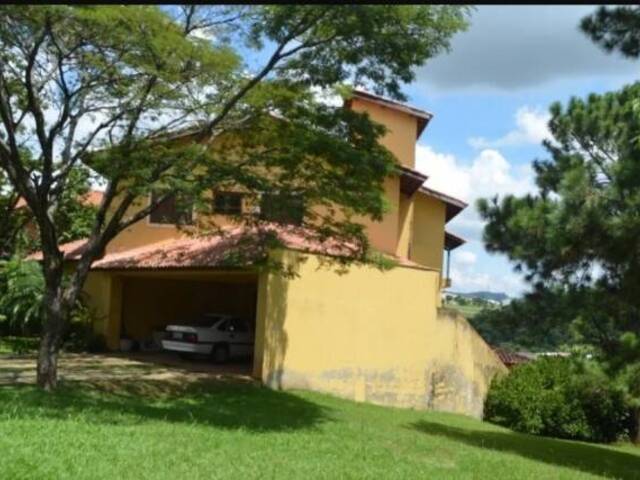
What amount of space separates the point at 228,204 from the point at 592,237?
20.5ft

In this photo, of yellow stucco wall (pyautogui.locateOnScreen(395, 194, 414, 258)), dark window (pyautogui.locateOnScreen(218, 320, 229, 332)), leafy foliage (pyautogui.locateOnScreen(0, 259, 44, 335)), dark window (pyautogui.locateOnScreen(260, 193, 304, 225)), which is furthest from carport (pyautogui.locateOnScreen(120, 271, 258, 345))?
dark window (pyautogui.locateOnScreen(260, 193, 304, 225))

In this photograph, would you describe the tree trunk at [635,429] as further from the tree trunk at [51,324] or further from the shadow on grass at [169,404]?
the tree trunk at [51,324]

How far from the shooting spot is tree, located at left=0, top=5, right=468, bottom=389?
12586 mm

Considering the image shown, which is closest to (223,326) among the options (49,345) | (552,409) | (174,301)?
(174,301)

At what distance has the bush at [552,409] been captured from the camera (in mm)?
21719

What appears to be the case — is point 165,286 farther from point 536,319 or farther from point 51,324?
point 536,319

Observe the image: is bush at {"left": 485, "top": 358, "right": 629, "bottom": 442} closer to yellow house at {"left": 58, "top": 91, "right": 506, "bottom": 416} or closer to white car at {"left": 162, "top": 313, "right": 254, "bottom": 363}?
yellow house at {"left": 58, "top": 91, "right": 506, "bottom": 416}

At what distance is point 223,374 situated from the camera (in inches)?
725

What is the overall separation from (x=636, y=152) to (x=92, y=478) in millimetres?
8968

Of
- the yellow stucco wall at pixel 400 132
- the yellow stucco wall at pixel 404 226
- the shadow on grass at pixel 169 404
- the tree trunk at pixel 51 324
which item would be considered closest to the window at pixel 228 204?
the tree trunk at pixel 51 324

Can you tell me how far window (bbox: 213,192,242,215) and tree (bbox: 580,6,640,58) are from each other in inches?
266

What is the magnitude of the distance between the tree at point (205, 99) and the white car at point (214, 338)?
21.8 feet

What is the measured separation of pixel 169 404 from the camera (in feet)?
45.4

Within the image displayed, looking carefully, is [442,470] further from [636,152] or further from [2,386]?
[2,386]
